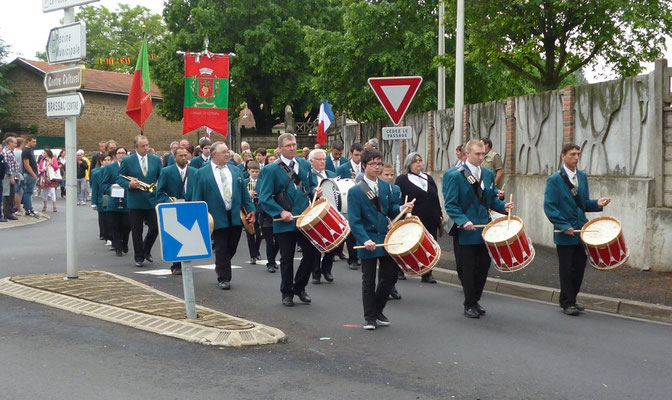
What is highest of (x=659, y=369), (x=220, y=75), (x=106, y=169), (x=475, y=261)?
(x=220, y=75)

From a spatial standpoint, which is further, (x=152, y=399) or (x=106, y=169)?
(x=106, y=169)

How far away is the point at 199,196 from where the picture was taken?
36.0 ft

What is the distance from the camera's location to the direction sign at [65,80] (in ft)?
32.8

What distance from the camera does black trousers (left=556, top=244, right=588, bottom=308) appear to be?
9.52 metres

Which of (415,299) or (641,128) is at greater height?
(641,128)

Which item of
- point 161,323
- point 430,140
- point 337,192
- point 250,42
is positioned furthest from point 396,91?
point 250,42

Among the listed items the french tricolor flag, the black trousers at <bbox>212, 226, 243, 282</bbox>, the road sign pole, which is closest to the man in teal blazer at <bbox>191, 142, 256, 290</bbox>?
the black trousers at <bbox>212, 226, 243, 282</bbox>

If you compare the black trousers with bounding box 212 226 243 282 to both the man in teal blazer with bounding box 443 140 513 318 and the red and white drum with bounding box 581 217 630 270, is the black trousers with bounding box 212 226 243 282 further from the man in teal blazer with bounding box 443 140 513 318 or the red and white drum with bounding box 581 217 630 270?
the red and white drum with bounding box 581 217 630 270

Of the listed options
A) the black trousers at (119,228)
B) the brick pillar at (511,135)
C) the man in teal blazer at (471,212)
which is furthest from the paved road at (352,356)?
the brick pillar at (511,135)

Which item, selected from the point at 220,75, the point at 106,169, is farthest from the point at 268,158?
the point at 220,75

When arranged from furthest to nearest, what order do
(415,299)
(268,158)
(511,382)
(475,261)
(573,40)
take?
(573,40) → (268,158) → (415,299) → (475,261) → (511,382)

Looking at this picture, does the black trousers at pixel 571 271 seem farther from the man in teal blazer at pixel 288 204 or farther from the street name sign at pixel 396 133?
the street name sign at pixel 396 133

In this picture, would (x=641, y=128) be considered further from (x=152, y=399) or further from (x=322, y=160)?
(x=152, y=399)

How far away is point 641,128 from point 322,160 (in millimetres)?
5131
